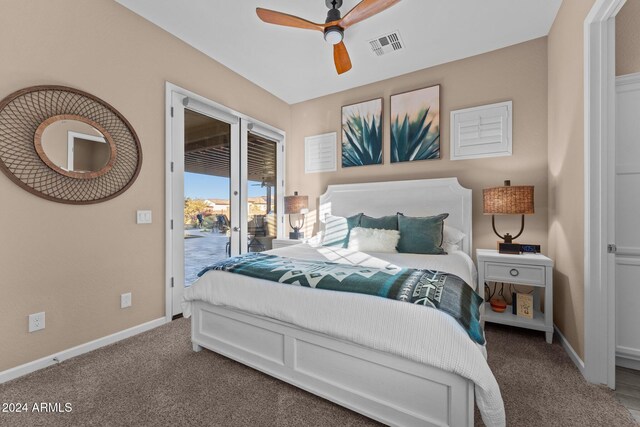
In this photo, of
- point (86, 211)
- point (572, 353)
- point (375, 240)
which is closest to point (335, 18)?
point (375, 240)

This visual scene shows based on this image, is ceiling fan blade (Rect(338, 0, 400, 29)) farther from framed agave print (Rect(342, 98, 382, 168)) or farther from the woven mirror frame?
the woven mirror frame

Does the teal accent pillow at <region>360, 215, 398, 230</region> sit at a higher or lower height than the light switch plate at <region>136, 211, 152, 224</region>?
lower

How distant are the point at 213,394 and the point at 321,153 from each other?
336 cm

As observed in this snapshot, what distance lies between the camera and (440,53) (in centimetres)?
309

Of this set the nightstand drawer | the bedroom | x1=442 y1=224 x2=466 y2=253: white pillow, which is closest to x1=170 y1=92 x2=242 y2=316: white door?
the bedroom

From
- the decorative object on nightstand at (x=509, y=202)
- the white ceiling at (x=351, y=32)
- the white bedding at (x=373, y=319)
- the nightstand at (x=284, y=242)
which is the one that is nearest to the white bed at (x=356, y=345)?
the white bedding at (x=373, y=319)

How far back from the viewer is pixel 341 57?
2439 mm

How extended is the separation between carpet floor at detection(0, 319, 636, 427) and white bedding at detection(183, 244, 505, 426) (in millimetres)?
476

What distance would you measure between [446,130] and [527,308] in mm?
2118

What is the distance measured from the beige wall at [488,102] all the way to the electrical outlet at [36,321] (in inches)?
128

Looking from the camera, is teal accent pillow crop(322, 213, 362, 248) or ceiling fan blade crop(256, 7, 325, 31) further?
teal accent pillow crop(322, 213, 362, 248)

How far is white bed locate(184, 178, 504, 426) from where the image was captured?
119 centimetres

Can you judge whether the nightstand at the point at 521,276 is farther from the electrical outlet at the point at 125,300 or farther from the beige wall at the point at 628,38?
the electrical outlet at the point at 125,300

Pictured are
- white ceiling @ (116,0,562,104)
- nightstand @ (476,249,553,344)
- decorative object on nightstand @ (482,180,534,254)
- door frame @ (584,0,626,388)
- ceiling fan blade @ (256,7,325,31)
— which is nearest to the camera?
door frame @ (584,0,626,388)
